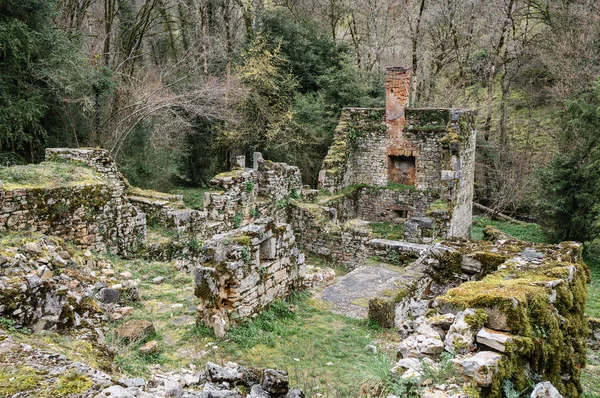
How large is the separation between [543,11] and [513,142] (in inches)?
263

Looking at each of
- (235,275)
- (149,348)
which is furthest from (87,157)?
(149,348)

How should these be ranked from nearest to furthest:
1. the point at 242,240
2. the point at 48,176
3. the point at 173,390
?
the point at 173,390, the point at 242,240, the point at 48,176

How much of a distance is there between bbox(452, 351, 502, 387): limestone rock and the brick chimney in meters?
13.1

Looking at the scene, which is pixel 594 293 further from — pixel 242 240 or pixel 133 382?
Result: pixel 133 382

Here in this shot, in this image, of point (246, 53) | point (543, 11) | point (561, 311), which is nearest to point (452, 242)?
point (561, 311)

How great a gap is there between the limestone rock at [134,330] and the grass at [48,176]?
12.0 ft

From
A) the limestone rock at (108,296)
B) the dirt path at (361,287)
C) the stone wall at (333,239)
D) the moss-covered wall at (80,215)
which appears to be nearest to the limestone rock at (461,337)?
the dirt path at (361,287)

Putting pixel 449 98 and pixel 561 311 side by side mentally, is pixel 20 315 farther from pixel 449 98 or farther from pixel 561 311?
pixel 449 98

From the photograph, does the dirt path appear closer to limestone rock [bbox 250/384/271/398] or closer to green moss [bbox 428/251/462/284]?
green moss [bbox 428/251/462/284]

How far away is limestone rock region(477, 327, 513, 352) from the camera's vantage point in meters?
3.43

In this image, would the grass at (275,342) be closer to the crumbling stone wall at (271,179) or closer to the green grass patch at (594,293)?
the crumbling stone wall at (271,179)

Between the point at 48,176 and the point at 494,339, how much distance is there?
331 inches

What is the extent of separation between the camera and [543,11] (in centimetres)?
2309

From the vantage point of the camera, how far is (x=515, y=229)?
63.9 ft
